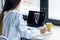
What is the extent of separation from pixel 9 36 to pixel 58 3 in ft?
4.54

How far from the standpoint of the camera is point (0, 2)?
404 centimetres

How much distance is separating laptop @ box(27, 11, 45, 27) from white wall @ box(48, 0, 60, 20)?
1.51ft

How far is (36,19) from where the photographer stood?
2.91 m

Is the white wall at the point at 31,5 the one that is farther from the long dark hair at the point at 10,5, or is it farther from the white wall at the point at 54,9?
the long dark hair at the point at 10,5

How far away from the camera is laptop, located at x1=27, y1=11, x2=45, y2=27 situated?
287 centimetres

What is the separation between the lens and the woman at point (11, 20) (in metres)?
2.18

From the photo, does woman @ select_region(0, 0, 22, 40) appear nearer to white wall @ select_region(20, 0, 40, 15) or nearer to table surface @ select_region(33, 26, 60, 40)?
table surface @ select_region(33, 26, 60, 40)

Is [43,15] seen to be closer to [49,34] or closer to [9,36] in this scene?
[49,34]

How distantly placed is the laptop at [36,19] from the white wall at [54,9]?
46 centimetres

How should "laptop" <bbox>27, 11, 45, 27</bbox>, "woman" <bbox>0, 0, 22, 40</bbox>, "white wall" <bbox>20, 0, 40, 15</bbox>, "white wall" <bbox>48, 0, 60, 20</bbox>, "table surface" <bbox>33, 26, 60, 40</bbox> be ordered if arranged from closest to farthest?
"woman" <bbox>0, 0, 22, 40</bbox> < "table surface" <bbox>33, 26, 60, 40</bbox> < "laptop" <bbox>27, 11, 45, 27</bbox> < "white wall" <bbox>48, 0, 60, 20</bbox> < "white wall" <bbox>20, 0, 40, 15</bbox>

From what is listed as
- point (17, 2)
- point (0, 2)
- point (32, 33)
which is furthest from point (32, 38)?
point (0, 2)

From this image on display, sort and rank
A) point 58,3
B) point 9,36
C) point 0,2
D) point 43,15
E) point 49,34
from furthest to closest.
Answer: point 0,2, point 58,3, point 43,15, point 49,34, point 9,36

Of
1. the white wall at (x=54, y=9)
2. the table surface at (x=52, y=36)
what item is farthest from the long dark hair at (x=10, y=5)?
the white wall at (x=54, y=9)

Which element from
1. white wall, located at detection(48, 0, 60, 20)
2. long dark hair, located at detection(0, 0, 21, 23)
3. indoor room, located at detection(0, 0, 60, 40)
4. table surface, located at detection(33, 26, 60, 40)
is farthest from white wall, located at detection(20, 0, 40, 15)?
long dark hair, located at detection(0, 0, 21, 23)
